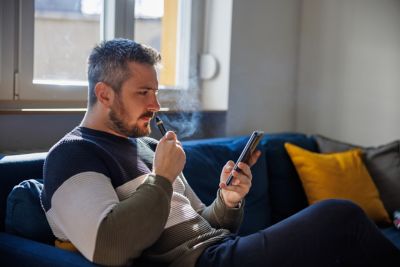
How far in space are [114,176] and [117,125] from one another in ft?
0.60

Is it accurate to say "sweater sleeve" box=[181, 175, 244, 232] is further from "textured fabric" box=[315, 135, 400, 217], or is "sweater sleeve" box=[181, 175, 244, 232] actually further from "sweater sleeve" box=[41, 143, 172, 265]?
"textured fabric" box=[315, 135, 400, 217]

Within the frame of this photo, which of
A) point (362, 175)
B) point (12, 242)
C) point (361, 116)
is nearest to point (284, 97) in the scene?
point (361, 116)

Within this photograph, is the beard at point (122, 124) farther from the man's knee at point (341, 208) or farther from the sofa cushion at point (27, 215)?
the man's knee at point (341, 208)

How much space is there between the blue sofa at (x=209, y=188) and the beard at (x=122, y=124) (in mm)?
271

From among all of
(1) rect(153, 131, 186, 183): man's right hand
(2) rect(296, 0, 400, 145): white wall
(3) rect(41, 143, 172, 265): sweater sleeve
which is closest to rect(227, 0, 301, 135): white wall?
(2) rect(296, 0, 400, 145): white wall

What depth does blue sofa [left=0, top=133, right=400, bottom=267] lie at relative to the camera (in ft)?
4.21

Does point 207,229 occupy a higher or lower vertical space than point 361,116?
lower

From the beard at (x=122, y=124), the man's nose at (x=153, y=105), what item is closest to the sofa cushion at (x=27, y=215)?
the beard at (x=122, y=124)

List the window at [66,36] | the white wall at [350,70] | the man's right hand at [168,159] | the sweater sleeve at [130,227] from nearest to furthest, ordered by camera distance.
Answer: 1. the sweater sleeve at [130,227]
2. the man's right hand at [168,159]
3. the window at [66,36]
4. the white wall at [350,70]

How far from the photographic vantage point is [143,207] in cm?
117

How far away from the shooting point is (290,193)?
236cm

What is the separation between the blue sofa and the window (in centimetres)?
47

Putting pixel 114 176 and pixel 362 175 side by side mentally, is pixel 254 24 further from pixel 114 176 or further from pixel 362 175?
pixel 114 176

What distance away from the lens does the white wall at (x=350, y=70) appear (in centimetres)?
277
